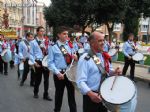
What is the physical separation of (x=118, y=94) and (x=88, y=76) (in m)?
0.50

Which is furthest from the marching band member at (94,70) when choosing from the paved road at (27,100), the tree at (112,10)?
the tree at (112,10)

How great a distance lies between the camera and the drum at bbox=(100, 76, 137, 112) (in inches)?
177

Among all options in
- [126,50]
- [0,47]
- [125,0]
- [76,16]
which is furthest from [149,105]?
[76,16]

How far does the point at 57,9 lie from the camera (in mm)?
40719

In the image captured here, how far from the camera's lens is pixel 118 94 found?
4.61 meters

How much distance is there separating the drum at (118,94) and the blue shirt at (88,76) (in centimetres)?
21

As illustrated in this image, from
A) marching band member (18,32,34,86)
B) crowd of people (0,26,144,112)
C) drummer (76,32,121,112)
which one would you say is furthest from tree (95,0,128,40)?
drummer (76,32,121,112)

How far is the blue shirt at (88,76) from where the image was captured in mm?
4824

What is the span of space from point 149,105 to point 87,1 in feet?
83.1

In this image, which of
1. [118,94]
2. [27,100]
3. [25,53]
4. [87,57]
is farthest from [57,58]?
[25,53]

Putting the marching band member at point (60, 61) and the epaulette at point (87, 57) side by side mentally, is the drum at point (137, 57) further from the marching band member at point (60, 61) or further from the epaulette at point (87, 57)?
the epaulette at point (87, 57)

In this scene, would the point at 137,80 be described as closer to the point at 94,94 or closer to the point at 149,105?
the point at 149,105

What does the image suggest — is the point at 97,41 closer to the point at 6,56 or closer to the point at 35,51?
the point at 35,51

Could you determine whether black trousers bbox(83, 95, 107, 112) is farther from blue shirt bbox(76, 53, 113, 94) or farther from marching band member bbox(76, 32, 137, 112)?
blue shirt bbox(76, 53, 113, 94)
